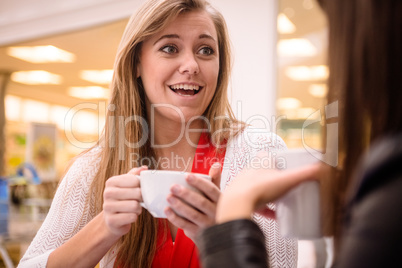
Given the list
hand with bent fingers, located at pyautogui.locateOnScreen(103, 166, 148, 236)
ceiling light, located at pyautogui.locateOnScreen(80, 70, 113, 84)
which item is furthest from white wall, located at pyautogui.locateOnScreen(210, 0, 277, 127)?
ceiling light, located at pyautogui.locateOnScreen(80, 70, 113, 84)

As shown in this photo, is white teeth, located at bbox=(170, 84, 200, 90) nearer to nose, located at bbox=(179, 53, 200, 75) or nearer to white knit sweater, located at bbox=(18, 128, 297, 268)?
nose, located at bbox=(179, 53, 200, 75)

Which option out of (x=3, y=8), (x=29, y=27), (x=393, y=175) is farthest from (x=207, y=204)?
(x=3, y=8)

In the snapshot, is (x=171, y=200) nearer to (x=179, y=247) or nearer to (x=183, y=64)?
(x=179, y=247)

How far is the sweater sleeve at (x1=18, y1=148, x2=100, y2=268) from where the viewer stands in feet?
3.03

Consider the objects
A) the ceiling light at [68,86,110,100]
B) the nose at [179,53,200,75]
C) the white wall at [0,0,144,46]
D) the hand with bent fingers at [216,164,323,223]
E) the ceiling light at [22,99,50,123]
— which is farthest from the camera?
the ceiling light at [22,99,50,123]

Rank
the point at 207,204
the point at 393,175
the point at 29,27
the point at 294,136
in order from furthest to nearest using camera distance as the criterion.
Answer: the point at 29,27
the point at 294,136
the point at 207,204
the point at 393,175

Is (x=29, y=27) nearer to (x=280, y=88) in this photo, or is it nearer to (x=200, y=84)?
(x=280, y=88)

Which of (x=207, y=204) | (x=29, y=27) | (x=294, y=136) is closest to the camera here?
(x=207, y=204)

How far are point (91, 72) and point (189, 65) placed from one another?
5.15 m

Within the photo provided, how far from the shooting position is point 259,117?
2.69 metres

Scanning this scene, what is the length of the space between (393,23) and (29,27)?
464cm

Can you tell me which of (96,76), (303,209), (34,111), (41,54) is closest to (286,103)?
(303,209)

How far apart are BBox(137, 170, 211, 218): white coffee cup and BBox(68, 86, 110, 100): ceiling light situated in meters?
6.32

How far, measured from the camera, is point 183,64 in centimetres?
104
